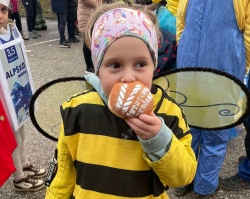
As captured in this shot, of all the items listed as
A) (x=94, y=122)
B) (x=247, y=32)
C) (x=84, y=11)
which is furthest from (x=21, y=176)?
(x=84, y=11)

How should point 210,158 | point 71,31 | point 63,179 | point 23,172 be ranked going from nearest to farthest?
point 63,179
point 210,158
point 23,172
point 71,31

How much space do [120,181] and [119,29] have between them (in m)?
0.50

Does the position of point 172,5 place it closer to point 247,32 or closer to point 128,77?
point 247,32

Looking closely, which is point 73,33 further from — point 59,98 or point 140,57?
point 140,57

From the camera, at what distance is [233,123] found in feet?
4.91

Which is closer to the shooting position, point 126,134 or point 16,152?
point 126,134

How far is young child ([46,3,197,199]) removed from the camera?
100 centimetres

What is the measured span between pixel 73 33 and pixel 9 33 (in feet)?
16.6

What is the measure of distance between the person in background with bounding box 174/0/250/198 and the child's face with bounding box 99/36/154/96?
1.06 meters

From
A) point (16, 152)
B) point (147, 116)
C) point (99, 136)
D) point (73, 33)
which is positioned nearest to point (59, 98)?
point (99, 136)

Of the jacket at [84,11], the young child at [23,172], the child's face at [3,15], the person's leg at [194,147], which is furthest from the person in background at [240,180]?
the jacket at [84,11]

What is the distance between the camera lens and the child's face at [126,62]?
3.29 ft

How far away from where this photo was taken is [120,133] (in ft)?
3.65

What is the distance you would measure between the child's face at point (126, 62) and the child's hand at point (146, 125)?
12 centimetres
